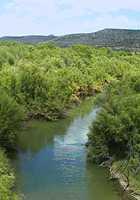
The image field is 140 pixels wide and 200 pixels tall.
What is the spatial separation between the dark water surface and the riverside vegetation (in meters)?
2.07

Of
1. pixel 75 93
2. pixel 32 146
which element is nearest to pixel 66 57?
pixel 75 93

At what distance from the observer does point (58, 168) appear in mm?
51719

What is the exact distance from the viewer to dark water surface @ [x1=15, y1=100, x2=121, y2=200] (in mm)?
44875

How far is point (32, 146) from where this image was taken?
62.2 m

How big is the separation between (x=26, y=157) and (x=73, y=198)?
47.6 feet

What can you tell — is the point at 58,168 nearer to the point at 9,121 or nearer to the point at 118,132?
the point at 118,132

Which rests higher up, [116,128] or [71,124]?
[116,128]

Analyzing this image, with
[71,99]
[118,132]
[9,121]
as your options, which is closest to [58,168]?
[118,132]

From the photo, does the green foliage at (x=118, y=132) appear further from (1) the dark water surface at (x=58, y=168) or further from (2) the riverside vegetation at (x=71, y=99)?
(1) the dark water surface at (x=58, y=168)

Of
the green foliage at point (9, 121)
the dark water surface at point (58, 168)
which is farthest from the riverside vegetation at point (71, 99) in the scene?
the dark water surface at point (58, 168)

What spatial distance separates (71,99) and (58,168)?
43384 mm

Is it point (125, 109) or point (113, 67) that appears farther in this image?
point (113, 67)

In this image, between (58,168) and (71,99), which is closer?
(58,168)

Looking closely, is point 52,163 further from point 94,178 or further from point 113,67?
point 113,67
